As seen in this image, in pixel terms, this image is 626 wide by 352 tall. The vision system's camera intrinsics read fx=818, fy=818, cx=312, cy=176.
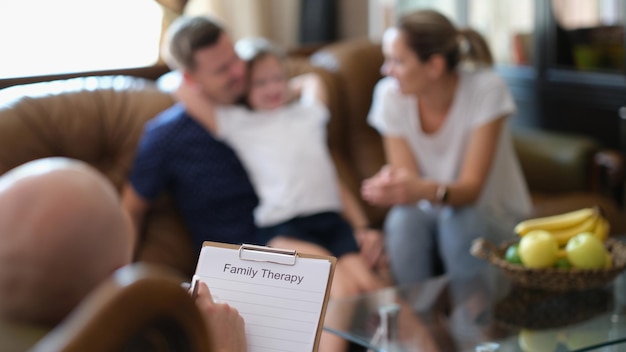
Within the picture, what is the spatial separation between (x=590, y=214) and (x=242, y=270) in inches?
47.9

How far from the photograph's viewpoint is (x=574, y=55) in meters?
3.57

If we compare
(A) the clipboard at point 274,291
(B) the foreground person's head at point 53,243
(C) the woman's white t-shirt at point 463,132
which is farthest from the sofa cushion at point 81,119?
(B) the foreground person's head at point 53,243

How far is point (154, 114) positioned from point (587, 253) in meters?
1.36

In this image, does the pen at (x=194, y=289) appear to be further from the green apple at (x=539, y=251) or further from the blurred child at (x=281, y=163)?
the blurred child at (x=281, y=163)

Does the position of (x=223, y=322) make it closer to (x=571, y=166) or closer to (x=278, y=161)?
(x=278, y=161)

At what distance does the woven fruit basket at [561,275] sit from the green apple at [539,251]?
0.9 inches

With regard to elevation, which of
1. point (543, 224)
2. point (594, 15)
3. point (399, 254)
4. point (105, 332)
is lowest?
point (399, 254)

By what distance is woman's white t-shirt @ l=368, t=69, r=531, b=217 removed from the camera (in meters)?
2.54

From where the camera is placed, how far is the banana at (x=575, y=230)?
210 cm

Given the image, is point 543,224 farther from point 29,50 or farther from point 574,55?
point 29,50

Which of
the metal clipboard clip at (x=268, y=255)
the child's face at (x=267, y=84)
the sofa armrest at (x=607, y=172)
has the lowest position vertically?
the sofa armrest at (x=607, y=172)

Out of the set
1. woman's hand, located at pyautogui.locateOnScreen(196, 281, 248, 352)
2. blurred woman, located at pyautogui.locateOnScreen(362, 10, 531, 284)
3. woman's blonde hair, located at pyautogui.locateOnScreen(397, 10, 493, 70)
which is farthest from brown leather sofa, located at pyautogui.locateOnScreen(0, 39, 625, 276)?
woman's hand, located at pyautogui.locateOnScreen(196, 281, 248, 352)

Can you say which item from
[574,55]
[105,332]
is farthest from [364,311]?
[574,55]

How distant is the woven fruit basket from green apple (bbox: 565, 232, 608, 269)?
3 cm
